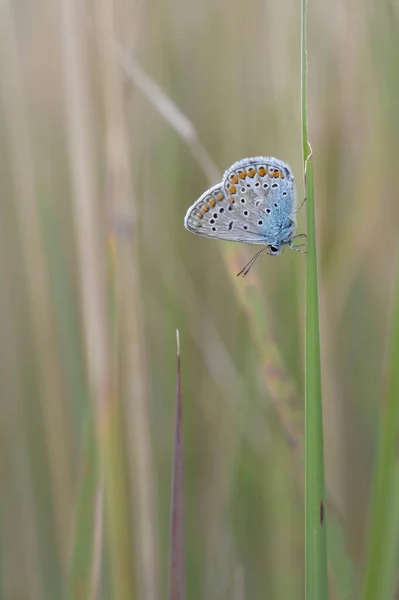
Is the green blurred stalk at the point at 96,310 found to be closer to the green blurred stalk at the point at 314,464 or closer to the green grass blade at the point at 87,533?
the green grass blade at the point at 87,533

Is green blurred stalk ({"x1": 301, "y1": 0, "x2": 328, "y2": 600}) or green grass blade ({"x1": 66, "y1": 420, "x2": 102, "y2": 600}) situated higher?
green blurred stalk ({"x1": 301, "y1": 0, "x2": 328, "y2": 600})

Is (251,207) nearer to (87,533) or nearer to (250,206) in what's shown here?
(250,206)

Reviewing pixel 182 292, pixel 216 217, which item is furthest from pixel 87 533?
Result: pixel 182 292

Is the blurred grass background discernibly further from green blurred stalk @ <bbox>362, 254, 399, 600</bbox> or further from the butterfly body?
green blurred stalk @ <bbox>362, 254, 399, 600</bbox>

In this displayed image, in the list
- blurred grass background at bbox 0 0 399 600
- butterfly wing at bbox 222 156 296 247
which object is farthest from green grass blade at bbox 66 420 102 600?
butterfly wing at bbox 222 156 296 247

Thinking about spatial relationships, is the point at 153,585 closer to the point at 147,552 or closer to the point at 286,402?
the point at 147,552

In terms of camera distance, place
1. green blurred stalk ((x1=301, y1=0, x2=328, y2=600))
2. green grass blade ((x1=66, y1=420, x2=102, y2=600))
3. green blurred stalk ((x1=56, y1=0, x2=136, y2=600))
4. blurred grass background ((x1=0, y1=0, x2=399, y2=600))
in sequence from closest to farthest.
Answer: green blurred stalk ((x1=301, y1=0, x2=328, y2=600)) → green grass blade ((x1=66, y1=420, x2=102, y2=600)) → green blurred stalk ((x1=56, y1=0, x2=136, y2=600)) → blurred grass background ((x1=0, y1=0, x2=399, y2=600))

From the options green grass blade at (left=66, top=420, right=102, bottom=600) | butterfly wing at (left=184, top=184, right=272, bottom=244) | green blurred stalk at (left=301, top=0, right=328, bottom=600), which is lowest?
green grass blade at (left=66, top=420, right=102, bottom=600)
